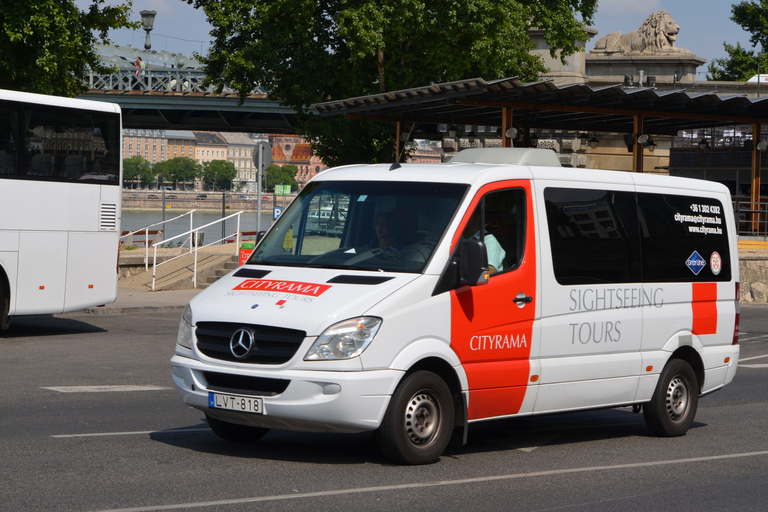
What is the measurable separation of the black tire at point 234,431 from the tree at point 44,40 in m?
14.5

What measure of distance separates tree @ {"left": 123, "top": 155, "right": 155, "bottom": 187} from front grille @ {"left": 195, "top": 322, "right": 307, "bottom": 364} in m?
153

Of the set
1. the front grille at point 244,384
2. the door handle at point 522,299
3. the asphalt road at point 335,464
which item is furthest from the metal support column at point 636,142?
the front grille at point 244,384

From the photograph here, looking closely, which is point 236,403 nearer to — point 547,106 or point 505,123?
point 547,106

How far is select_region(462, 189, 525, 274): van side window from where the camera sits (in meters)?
7.58

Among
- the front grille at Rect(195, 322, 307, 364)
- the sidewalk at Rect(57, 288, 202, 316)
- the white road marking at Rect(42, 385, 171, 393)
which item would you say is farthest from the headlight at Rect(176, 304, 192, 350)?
the sidewalk at Rect(57, 288, 202, 316)

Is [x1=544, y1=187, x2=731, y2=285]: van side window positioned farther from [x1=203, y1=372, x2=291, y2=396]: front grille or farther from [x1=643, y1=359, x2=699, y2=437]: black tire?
[x1=203, y1=372, x2=291, y2=396]: front grille

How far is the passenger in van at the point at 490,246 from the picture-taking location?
752cm

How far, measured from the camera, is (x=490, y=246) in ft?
→ 25.0

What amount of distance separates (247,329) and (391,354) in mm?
913

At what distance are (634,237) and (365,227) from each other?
2414mm

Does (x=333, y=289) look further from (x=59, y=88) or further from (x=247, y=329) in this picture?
(x=59, y=88)

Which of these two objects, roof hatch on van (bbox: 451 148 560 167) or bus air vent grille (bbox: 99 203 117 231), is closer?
roof hatch on van (bbox: 451 148 560 167)

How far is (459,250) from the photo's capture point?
7273 millimetres

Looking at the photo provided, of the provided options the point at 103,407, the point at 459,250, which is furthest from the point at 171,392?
the point at 459,250
